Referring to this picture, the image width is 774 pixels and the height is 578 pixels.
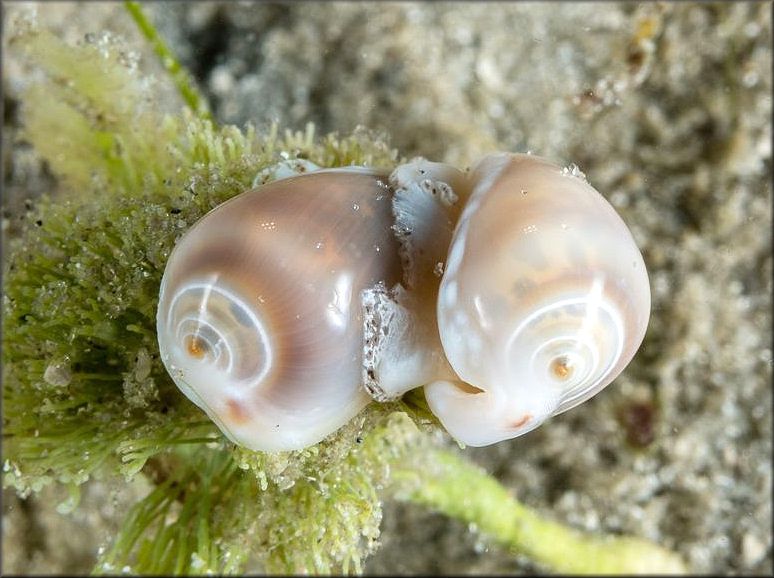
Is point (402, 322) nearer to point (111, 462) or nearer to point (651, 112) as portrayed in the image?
point (111, 462)

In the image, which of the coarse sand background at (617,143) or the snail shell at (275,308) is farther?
the coarse sand background at (617,143)

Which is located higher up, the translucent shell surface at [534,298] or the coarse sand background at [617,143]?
the translucent shell surface at [534,298]

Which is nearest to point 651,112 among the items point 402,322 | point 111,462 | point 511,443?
point 511,443

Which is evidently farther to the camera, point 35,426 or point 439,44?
point 439,44

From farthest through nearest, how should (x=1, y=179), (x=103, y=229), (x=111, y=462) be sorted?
1. (x=1, y=179)
2. (x=111, y=462)
3. (x=103, y=229)

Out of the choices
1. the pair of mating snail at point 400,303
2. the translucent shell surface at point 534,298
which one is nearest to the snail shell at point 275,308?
the pair of mating snail at point 400,303

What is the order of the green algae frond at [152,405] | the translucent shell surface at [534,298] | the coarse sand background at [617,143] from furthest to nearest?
the coarse sand background at [617,143] → the green algae frond at [152,405] → the translucent shell surface at [534,298]

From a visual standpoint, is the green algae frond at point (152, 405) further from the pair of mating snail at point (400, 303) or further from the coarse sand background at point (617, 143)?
the coarse sand background at point (617, 143)
